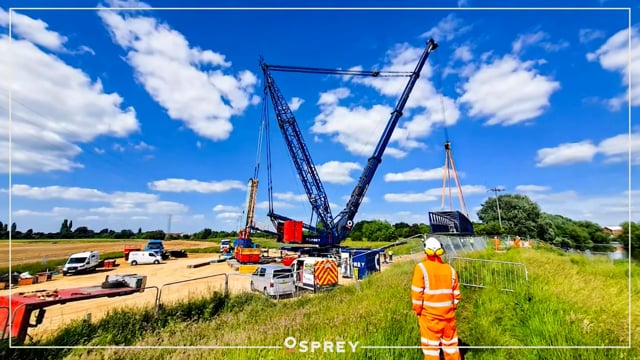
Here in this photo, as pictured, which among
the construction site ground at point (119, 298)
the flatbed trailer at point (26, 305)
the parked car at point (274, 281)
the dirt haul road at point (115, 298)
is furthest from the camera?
the parked car at point (274, 281)

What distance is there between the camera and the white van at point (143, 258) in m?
31.0

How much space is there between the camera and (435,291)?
4.25 m

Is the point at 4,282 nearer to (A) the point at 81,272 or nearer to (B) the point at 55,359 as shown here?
(A) the point at 81,272

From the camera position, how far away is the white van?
3098 cm

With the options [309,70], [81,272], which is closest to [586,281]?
[309,70]

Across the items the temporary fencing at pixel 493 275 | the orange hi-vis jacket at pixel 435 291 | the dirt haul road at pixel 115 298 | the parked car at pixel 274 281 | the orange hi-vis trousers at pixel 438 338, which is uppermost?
the orange hi-vis jacket at pixel 435 291

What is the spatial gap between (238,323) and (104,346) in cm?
260

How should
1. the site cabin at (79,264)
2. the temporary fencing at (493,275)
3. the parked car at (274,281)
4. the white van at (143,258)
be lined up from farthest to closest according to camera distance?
the white van at (143,258) < the site cabin at (79,264) < the parked car at (274,281) < the temporary fencing at (493,275)

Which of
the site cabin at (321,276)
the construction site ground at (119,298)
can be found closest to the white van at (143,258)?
the construction site ground at (119,298)

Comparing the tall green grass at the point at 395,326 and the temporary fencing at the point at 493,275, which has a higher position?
the temporary fencing at the point at 493,275

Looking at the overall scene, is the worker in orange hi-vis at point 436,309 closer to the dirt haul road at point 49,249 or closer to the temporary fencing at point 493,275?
the temporary fencing at point 493,275

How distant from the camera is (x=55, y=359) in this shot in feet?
16.3

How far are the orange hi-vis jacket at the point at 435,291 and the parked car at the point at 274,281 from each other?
875 cm

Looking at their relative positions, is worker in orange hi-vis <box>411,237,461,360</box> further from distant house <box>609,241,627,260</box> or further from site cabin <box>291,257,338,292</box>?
distant house <box>609,241,627,260</box>
